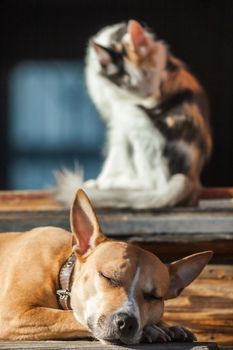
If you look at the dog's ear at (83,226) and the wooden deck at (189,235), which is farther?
the wooden deck at (189,235)

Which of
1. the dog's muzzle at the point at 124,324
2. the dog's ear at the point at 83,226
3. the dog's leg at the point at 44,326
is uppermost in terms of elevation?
the dog's ear at the point at 83,226

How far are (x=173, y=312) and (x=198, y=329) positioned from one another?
179 millimetres

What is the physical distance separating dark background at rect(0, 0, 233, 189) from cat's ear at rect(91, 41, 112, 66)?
76mm

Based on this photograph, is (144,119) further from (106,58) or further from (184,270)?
(184,270)

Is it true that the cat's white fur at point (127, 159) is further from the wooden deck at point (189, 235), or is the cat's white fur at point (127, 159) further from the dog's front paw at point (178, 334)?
the dog's front paw at point (178, 334)

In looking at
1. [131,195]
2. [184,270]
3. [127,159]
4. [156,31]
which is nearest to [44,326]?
[184,270]

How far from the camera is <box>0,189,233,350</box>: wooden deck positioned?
18.8 feet

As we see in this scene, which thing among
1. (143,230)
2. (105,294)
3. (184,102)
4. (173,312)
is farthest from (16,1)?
(105,294)

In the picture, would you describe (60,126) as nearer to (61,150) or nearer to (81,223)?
(61,150)

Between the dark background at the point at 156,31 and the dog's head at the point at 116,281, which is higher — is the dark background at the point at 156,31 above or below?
above

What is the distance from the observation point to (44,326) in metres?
4.25

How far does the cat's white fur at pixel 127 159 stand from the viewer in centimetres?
599

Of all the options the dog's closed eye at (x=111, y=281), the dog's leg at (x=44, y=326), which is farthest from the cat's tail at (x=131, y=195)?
the dog's closed eye at (x=111, y=281)

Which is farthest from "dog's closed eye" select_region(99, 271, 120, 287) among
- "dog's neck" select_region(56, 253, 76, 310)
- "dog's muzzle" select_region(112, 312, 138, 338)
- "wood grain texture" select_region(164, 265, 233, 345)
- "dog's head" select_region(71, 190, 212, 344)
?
"wood grain texture" select_region(164, 265, 233, 345)
